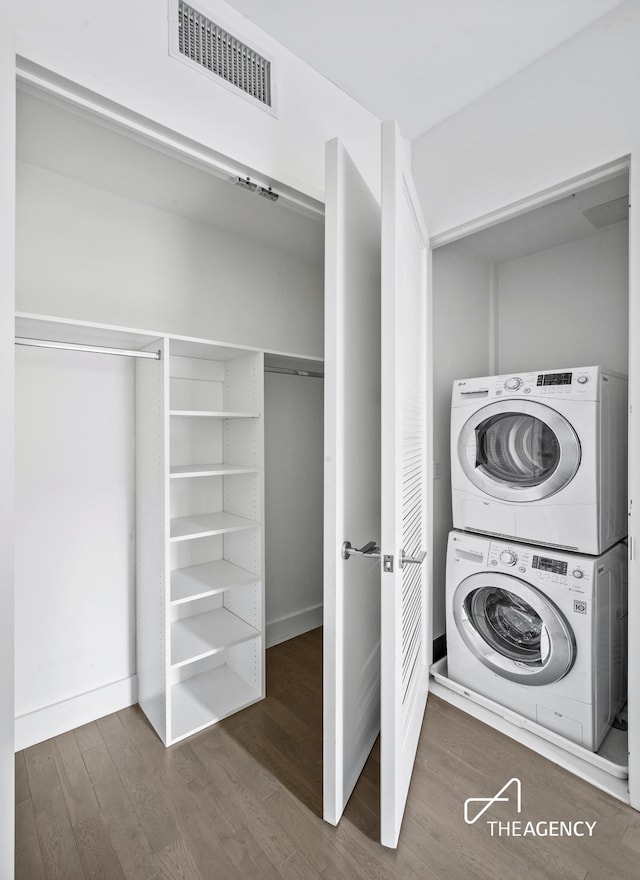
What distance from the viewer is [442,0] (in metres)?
1.48

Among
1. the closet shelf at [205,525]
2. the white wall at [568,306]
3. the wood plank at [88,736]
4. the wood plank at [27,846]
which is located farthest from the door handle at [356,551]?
the white wall at [568,306]

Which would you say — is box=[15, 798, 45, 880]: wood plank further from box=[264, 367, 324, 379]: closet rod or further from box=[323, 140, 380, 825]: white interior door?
box=[264, 367, 324, 379]: closet rod

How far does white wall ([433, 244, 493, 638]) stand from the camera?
2.40 meters

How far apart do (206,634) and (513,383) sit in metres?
1.84

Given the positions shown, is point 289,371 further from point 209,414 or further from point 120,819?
point 120,819

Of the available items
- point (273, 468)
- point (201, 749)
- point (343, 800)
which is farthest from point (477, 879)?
→ point (273, 468)

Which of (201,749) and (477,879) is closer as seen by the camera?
(477,879)

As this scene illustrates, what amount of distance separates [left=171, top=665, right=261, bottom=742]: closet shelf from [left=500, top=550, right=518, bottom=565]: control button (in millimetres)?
1312

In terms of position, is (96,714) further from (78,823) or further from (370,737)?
(370,737)

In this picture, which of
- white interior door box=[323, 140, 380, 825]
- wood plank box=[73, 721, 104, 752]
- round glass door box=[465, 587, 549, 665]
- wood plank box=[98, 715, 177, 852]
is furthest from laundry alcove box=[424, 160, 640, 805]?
wood plank box=[73, 721, 104, 752]

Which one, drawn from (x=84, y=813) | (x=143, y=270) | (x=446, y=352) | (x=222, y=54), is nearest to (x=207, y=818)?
(x=84, y=813)

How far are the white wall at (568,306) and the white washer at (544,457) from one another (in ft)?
1.77

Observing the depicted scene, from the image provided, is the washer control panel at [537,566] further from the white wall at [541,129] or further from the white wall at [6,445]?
the white wall at [6,445]

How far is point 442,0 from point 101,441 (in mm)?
2112
